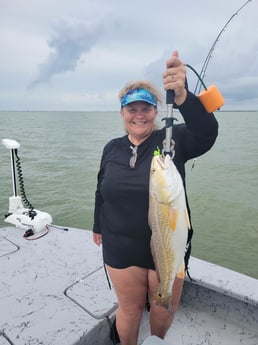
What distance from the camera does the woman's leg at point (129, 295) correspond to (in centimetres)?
229

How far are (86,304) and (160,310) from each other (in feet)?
2.75

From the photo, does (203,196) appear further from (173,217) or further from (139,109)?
(173,217)

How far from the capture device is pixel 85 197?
11602mm

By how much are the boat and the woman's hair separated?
1.73 metres

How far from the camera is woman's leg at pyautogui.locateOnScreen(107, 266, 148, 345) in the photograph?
2.29 metres

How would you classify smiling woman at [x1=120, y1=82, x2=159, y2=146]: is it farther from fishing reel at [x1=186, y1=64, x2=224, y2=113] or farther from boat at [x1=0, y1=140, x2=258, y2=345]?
boat at [x1=0, y1=140, x2=258, y2=345]

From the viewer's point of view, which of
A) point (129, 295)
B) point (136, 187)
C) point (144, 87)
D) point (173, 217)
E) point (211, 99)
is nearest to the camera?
point (173, 217)

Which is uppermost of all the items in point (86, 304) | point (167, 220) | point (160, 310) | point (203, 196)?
point (167, 220)

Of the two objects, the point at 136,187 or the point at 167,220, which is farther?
the point at 136,187

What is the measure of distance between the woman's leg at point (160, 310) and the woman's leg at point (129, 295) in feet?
0.24

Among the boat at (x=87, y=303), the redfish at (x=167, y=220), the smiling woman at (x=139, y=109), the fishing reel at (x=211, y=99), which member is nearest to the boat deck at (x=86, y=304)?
the boat at (x=87, y=303)

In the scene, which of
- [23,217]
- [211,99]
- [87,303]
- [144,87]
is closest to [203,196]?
[23,217]

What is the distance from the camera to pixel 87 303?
2922mm

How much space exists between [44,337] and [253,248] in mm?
6296
